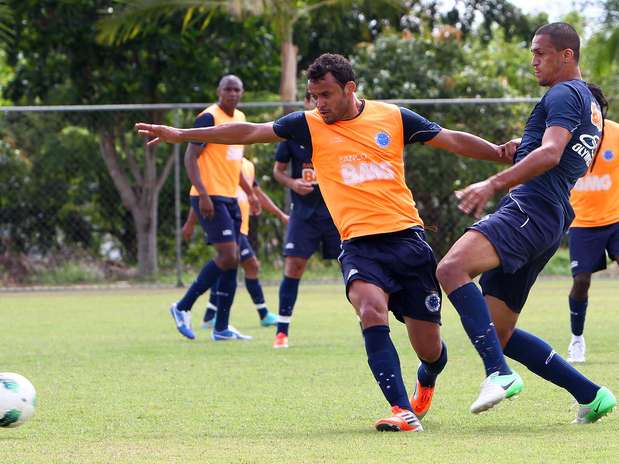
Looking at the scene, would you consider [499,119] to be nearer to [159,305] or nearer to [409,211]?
[159,305]

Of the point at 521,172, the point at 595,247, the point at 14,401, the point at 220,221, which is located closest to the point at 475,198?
the point at 521,172

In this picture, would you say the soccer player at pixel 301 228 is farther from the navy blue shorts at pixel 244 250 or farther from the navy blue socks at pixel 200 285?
the navy blue shorts at pixel 244 250

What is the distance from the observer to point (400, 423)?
19.5ft

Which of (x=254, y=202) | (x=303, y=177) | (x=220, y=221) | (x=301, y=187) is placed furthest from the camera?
(x=254, y=202)

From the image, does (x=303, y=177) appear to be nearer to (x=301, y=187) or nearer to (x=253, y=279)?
(x=301, y=187)

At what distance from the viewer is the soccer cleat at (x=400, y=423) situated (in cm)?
595

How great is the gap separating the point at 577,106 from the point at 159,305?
11.0 m

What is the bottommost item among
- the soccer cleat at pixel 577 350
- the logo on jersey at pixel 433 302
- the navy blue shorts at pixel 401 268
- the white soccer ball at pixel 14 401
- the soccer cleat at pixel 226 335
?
the soccer cleat at pixel 226 335

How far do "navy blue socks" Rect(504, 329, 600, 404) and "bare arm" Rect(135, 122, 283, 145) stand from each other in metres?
1.61

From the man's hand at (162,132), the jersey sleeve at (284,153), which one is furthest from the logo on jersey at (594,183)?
the man's hand at (162,132)

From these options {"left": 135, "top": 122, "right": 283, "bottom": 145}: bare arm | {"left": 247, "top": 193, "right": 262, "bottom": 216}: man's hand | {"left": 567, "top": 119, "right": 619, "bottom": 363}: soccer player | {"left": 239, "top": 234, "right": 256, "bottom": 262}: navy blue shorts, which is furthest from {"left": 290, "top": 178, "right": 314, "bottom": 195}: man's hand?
{"left": 135, "top": 122, "right": 283, "bottom": 145}: bare arm

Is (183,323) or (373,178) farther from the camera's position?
(183,323)

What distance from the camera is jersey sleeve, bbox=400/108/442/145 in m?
6.39

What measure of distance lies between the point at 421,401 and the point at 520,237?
1.12 meters
